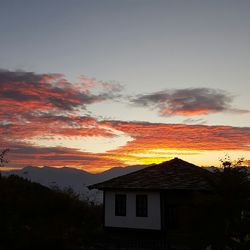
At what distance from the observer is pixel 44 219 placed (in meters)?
27.3

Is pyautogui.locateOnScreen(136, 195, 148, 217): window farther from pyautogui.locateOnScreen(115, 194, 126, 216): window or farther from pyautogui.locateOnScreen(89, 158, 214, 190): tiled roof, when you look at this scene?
pyautogui.locateOnScreen(115, 194, 126, 216): window

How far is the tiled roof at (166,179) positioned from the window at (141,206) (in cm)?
105

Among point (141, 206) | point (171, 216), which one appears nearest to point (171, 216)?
point (171, 216)

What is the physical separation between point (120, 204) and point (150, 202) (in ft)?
8.23

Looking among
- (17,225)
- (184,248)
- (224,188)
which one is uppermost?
(224,188)

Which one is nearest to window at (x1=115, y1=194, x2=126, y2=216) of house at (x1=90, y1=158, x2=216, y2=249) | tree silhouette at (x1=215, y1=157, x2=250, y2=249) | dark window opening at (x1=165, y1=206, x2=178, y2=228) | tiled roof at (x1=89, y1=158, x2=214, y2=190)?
house at (x1=90, y1=158, x2=216, y2=249)

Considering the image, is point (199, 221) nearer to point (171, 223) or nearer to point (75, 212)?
point (171, 223)

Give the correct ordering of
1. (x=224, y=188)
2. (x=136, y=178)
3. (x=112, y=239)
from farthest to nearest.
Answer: (x=136, y=178), (x=112, y=239), (x=224, y=188)

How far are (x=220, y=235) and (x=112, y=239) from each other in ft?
49.9

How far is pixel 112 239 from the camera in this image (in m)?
29.7

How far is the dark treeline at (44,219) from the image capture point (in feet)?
70.0

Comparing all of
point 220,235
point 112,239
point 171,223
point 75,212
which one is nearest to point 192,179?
point 171,223

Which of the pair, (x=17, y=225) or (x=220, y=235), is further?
(x=17, y=225)

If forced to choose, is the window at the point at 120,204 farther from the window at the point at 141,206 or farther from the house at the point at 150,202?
the window at the point at 141,206
